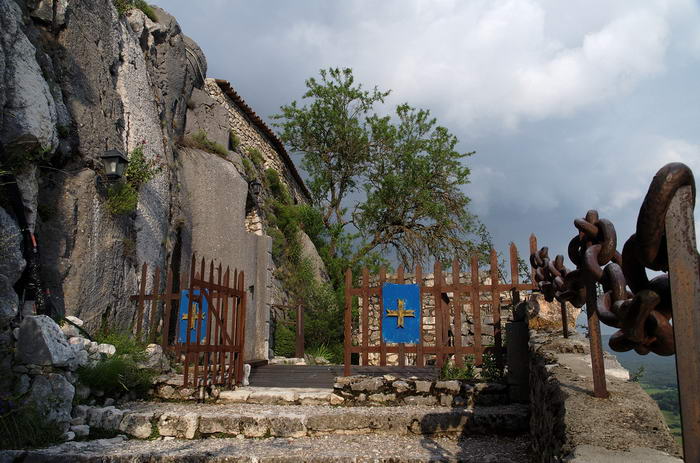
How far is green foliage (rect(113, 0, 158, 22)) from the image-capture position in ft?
32.4

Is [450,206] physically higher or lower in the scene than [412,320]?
higher

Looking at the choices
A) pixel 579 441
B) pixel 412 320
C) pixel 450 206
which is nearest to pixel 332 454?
pixel 579 441

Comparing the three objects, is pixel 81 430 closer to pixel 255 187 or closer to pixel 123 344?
pixel 123 344

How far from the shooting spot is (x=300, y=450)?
3869 millimetres

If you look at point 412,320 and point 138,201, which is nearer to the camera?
point 412,320

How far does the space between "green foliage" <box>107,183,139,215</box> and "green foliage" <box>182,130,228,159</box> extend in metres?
4.28

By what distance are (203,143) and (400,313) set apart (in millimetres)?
7654

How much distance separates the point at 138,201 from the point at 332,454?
6.03 metres

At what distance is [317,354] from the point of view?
12.5 metres

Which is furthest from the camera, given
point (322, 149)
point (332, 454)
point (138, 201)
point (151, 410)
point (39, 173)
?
point (322, 149)

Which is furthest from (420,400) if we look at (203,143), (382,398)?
(203,143)

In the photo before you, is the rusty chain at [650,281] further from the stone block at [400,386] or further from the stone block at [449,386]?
the stone block at [400,386]

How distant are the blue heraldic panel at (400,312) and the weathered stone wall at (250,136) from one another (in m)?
9.51

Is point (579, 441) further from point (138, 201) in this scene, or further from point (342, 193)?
point (342, 193)
